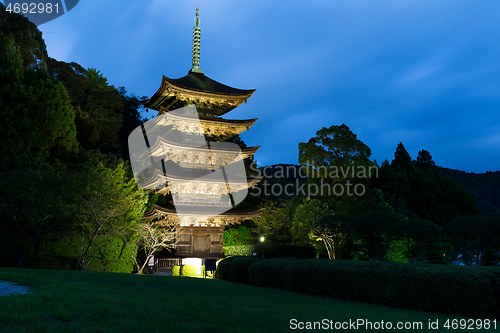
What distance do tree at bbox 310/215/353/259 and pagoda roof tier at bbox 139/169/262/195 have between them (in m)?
7.97

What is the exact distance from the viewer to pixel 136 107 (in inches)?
1880

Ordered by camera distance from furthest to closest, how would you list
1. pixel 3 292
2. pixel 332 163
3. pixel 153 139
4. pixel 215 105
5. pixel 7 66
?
pixel 332 163 → pixel 153 139 → pixel 215 105 → pixel 7 66 → pixel 3 292

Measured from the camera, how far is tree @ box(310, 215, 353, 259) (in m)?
21.2

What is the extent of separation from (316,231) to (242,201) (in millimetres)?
18895

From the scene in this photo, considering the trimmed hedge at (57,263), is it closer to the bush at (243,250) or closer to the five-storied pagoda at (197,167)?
the five-storied pagoda at (197,167)

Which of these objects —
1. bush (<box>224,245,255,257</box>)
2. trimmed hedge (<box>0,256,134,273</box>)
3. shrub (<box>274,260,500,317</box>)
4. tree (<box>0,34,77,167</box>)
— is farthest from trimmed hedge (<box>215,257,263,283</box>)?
tree (<box>0,34,77,167</box>)

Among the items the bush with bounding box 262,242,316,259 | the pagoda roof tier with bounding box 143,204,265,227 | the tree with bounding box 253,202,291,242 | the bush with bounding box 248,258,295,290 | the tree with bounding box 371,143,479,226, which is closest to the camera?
the bush with bounding box 248,258,295,290

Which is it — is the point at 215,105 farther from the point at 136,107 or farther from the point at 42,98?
the point at 136,107

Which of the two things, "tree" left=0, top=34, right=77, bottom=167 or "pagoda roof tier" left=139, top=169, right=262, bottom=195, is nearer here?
"pagoda roof tier" left=139, top=169, right=262, bottom=195

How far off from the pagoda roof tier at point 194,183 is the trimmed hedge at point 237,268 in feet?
30.1

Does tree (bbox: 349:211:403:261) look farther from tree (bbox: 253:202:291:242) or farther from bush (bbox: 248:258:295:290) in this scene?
tree (bbox: 253:202:291:242)

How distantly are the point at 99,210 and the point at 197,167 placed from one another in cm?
833

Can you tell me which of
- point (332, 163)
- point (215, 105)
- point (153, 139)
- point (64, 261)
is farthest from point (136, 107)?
point (64, 261)

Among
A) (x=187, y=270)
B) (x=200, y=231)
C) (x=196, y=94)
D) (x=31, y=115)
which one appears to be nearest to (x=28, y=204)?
(x=187, y=270)
